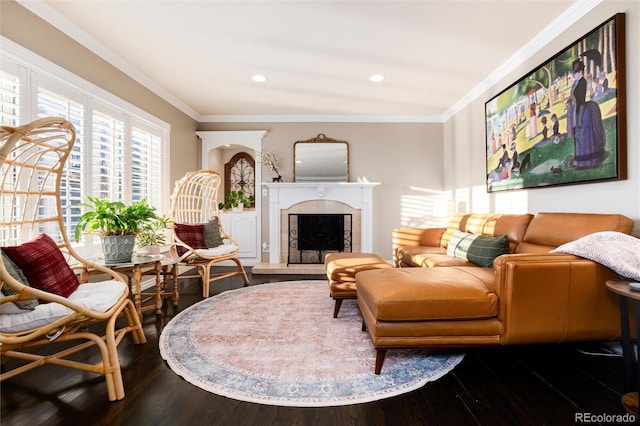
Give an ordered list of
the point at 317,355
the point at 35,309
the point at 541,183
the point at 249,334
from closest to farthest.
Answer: the point at 35,309, the point at 317,355, the point at 249,334, the point at 541,183

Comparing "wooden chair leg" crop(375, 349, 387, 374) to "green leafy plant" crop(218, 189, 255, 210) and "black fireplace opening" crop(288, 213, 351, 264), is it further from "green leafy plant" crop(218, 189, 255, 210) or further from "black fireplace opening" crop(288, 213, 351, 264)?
"green leafy plant" crop(218, 189, 255, 210)

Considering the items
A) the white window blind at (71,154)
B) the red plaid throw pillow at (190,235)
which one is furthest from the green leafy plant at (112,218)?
the red plaid throw pillow at (190,235)

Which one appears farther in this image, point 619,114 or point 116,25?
point 116,25

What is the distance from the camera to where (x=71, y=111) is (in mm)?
2541

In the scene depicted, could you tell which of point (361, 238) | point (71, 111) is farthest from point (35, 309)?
point (361, 238)

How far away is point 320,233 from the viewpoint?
15.8 feet

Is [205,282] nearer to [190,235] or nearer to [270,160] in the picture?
[190,235]

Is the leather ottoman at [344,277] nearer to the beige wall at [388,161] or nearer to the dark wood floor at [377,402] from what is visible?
the dark wood floor at [377,402]

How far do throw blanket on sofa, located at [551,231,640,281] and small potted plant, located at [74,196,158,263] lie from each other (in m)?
2.90

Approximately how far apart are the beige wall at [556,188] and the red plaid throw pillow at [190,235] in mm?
3522

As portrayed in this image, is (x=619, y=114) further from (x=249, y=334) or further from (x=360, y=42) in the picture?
(x=249, y=334)

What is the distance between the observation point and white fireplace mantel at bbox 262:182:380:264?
15.6 ft

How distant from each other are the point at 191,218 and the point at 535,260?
4.02 m

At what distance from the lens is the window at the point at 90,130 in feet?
6.84
